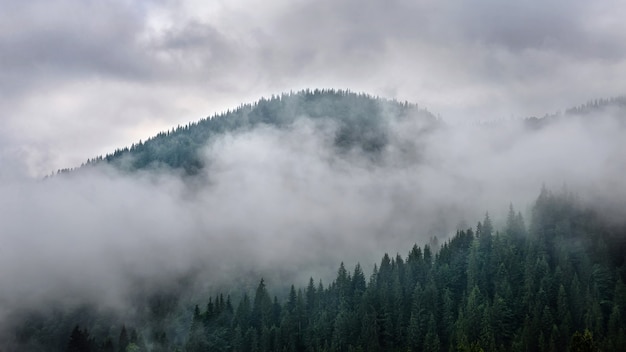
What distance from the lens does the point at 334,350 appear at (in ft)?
566

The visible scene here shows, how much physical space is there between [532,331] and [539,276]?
1183 inches

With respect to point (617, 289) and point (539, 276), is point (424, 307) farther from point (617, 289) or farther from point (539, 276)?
point (617, 289)

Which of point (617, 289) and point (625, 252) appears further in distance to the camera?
point (625, 252)

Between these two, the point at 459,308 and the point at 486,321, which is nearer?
the point at 486,321

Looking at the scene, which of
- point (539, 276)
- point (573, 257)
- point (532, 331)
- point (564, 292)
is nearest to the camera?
point (532, 331)

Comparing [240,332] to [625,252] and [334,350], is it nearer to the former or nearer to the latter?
[334,350]

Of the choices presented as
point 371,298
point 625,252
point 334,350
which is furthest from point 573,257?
point 334,350

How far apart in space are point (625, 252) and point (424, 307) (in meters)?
64.0

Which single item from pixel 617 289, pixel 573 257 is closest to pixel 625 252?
pixel 573 257

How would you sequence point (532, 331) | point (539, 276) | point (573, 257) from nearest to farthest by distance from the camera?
point (532, 331) → point (539, 276) → point (573, 257)

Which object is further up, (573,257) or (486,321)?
(573,257)

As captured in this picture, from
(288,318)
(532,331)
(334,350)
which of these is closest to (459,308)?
(532,331)

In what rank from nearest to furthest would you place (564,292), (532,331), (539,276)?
(532,331), (564,292), (539,276)

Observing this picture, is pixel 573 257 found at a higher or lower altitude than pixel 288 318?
higher
